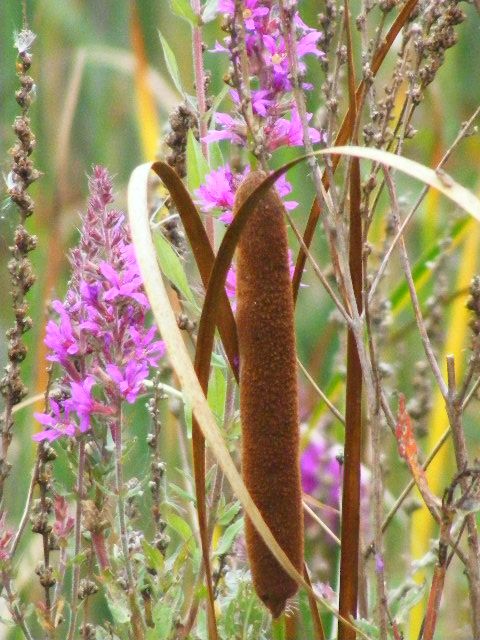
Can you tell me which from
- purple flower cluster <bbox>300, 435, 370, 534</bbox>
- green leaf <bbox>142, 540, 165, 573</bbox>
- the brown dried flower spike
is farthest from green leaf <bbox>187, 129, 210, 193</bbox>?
purple flower cluster <bbox>300, 435, 370, 534</bbox>

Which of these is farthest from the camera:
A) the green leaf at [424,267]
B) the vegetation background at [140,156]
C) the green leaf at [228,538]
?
the vegetation background at [140,156]

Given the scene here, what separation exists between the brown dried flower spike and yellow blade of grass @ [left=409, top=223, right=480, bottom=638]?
941 mm

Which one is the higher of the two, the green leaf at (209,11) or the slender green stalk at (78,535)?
the green leaf at (209,11)

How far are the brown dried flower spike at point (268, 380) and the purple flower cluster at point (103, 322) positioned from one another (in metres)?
0.18

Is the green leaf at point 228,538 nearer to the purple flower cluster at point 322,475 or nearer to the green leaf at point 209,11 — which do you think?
the green leaf at point 209,11

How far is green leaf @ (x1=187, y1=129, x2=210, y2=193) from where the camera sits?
40.8 inches

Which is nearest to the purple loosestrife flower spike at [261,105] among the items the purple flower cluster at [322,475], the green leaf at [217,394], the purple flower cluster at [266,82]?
the purple flower cluster at [266,82]

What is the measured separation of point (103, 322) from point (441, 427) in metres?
1.09

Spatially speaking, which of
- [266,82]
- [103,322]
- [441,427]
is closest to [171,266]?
[103,322]

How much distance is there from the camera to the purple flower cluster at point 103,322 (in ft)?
3.24

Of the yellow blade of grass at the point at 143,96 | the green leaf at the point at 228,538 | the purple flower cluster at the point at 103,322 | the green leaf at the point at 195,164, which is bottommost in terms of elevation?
the green leaf at the point at 228,538

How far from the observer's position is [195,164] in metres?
1.04

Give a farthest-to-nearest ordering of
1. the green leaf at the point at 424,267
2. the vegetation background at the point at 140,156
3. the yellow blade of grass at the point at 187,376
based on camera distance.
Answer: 1. the vegetation background at the point at 140,156
2. the green leaf at the point at 424,267
3. the yellow blade of grass at the point at 187,376

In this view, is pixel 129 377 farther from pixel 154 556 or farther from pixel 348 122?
pixel 348 122
